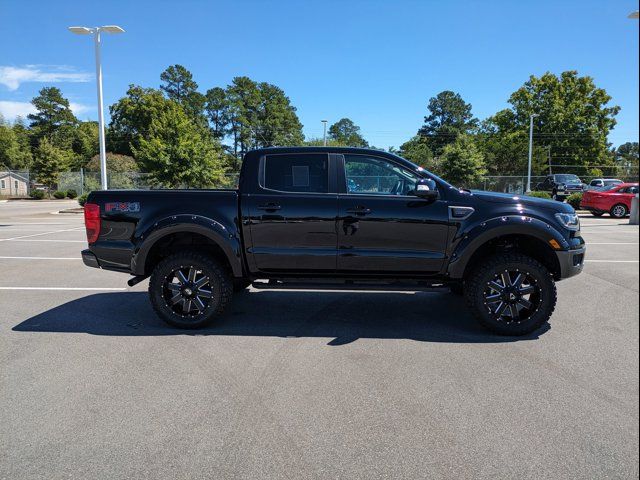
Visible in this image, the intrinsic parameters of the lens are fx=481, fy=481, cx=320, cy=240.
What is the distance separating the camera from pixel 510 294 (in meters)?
5.04

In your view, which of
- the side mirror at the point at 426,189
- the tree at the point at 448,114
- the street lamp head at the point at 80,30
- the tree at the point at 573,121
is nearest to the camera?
the side mirror at the point at 426,189

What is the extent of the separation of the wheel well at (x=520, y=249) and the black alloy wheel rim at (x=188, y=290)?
284 cm

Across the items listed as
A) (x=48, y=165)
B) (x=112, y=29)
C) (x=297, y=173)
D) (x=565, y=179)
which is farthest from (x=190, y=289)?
(x=48, y=165)

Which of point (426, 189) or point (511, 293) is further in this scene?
point (511, 293)

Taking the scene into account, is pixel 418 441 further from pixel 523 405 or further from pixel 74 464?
pixel 74 464

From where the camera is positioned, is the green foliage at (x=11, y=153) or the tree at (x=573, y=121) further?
the green foliage at (x=11, y=153)

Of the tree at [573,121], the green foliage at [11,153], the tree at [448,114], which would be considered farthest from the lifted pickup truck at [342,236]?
Result: the tree at [448,114]

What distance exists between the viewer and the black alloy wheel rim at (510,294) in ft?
16.5

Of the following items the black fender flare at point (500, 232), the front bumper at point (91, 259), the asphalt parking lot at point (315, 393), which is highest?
the black fender flare at point (500, 232)

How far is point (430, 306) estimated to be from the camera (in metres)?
A: 6.38

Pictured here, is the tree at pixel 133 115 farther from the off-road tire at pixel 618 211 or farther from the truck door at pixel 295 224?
the truck door at pixel 295 224

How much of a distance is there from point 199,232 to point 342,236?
153 cm

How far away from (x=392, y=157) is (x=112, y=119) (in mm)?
87507

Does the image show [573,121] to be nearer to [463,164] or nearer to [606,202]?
[463,164]
